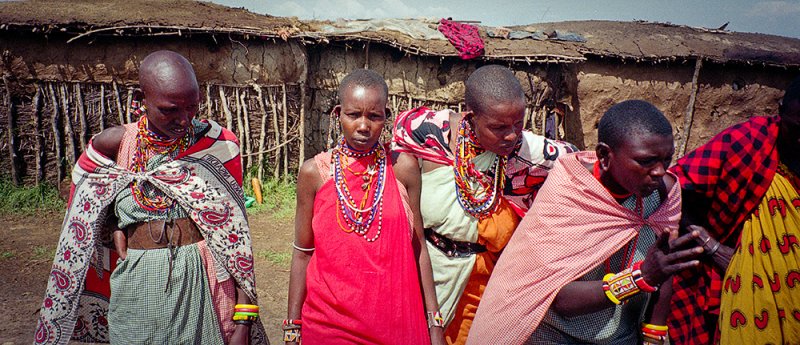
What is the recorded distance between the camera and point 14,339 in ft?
13.9

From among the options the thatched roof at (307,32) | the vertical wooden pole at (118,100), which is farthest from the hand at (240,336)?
the vertical wooden pole at (118,100)

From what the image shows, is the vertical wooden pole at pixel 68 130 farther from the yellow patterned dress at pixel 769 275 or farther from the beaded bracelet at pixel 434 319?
the yellow patterned dress at pixel 769 275

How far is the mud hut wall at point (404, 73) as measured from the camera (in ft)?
28.3

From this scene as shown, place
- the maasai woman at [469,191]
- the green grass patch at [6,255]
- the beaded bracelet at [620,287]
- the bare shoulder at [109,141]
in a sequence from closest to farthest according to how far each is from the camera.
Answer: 1. the beaded bracelet at [620,287]
2. the bare shoulder at [109,141]
3. the maasai woman at [469,191]
4. the green grass patch at [6,255]

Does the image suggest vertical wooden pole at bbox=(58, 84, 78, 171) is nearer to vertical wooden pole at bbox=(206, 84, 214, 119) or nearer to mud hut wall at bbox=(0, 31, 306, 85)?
mud hut wall at bbox=(0, 31, 306, 85)

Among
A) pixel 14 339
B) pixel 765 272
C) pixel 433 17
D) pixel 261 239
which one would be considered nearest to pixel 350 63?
pixel 433 17

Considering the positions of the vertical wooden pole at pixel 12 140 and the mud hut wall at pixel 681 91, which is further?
the mud hut wall at pixel 681 91

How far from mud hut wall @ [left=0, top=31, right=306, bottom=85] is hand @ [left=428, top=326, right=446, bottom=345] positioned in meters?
6.53

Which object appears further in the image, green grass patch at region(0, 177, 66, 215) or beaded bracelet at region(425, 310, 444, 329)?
green grass patch at region(0, 177, 66, 215)

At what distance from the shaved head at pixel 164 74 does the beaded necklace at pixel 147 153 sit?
0.62ft

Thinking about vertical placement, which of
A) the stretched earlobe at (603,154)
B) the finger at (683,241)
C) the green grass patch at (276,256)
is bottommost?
the green grass patch at (276,256)

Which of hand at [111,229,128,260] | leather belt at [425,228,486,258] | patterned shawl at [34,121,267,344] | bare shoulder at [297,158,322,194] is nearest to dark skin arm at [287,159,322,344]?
bare shoulder at [297,158,322,194]

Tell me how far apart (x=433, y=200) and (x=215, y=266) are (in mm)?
1036

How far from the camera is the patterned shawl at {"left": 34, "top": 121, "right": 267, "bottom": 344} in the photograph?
91.0 inches
